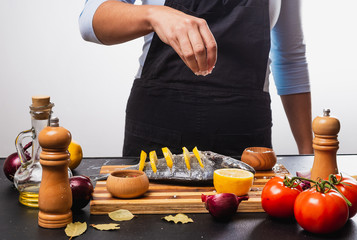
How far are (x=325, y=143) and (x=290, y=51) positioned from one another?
89 cm

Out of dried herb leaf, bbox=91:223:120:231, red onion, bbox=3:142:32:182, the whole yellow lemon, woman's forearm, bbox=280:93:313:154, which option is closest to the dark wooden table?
dried herb leaf, bbox=91:223:120:231

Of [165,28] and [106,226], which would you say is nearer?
[106,226]

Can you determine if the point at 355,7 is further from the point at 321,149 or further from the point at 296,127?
the point at 321,149

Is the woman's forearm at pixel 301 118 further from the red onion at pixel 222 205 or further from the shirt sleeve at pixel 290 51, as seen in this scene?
the red onion at pixel 222 205

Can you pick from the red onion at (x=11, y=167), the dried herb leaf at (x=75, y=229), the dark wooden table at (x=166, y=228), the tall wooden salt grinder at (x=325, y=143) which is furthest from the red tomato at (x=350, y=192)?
the red onion at (x=11, y=167)

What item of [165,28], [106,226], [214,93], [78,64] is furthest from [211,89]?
[78,64]

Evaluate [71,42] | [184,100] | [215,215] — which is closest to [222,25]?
[184,100]

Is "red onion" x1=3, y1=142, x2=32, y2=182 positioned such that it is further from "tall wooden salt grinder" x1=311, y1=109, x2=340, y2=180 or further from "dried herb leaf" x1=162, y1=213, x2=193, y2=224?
"tall wooden salt grinder" x1=311, y1=109, x2=340, y2=180

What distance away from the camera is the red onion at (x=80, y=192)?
1151 mm

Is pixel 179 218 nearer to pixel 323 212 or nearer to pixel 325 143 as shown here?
pixel 323 212

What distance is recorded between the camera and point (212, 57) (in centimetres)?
126

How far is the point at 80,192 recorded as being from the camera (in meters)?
1.16

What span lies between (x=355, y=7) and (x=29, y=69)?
2457mm

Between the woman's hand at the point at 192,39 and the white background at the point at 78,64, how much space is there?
2246mm
